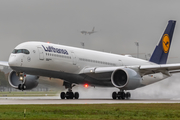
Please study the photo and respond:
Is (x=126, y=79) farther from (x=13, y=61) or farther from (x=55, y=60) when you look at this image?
(x=13, y=61)

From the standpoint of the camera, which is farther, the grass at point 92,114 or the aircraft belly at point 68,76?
the aircraft belly at point 68,76

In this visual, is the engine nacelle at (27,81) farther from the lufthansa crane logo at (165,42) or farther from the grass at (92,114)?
the grass at (92,114)

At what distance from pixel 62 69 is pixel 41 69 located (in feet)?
8.05

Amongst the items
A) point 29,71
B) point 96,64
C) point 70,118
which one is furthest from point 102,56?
point 70,118

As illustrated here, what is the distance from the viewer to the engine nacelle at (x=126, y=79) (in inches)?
1368

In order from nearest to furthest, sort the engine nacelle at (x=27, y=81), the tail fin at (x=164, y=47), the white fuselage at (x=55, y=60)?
the white fuselage at (x=55, y=60), the engine nacelle at (x=27, y=81), the tail fin at (x=164, y=47)

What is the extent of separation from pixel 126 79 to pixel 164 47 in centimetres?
1105

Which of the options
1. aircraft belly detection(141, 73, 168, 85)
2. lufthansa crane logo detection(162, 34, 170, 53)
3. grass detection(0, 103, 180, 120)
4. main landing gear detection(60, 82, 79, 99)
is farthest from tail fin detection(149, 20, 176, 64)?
grass detection(0, 103, 180, 120)

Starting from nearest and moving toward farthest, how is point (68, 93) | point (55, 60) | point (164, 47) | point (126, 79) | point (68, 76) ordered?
point (55, 60) → point (126, 79) → point (68, 76) → point (68, 93) → point (164, 47)

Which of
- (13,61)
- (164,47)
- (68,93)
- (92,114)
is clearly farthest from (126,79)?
(92,114)

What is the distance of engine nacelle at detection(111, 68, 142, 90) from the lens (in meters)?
34.8

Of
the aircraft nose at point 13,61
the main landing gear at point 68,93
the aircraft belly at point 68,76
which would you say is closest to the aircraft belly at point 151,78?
the aircraft belly at point 68,76

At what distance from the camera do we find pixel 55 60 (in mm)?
35719

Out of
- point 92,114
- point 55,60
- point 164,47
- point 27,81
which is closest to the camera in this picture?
point 92,114
